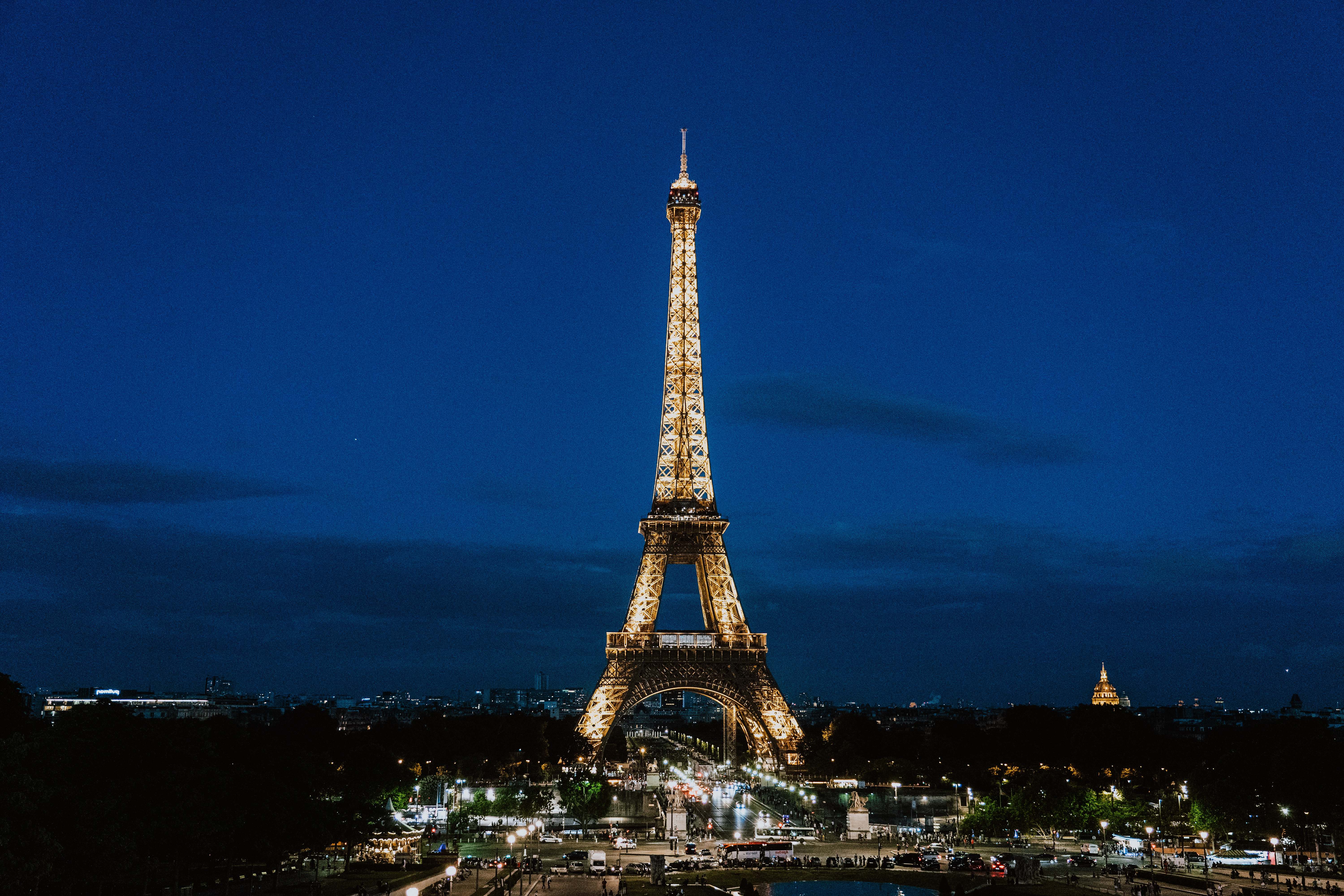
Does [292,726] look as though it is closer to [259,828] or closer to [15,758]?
[259,828]

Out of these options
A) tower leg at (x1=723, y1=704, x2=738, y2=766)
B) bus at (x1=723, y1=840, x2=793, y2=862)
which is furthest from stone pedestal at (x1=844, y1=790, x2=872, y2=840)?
tower leg at (x1=723, y1=704, x2=738, y2=766)

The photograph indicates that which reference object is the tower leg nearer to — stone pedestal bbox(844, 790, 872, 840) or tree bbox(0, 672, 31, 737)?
stone pedestal bbox(844, 790, 872, 840)

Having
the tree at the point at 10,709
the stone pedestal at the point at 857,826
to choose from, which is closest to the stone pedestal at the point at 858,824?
the stone pedestal at the point at 857,826

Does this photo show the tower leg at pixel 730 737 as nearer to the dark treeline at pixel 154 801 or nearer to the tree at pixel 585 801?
the tree at pixel 585 801

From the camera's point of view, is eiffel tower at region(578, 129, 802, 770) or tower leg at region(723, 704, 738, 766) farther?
tower leg at region(723, 704, 738, 766)

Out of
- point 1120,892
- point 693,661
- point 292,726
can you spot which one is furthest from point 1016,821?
point 292,726

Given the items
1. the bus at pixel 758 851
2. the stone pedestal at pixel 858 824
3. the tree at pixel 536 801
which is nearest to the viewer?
the bus at pixel 758 851
